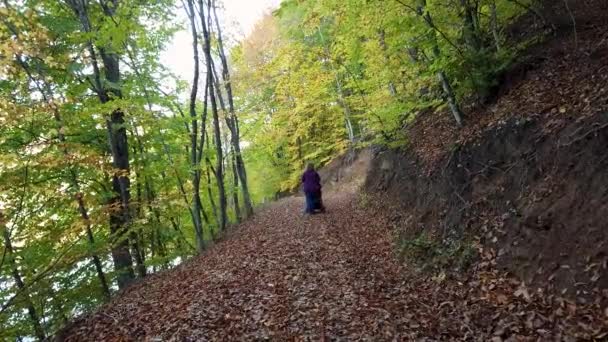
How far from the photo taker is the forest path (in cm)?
555

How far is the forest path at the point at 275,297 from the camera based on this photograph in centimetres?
555

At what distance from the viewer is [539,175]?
240 inches

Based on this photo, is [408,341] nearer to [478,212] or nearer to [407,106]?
[478,212]

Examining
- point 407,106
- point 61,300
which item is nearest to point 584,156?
point 407,106

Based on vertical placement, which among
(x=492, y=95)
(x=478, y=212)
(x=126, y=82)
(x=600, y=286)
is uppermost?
(x=126, y=82)

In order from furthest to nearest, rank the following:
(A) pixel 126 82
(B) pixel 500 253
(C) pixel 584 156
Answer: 1. (A) pixel 126 82
2. (B) pixel 500 253
3. (C) pixel 584 156

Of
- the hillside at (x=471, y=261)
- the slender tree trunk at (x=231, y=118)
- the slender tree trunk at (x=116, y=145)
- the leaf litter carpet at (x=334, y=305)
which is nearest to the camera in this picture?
the leaf litter carpet at (x=334, y=305)

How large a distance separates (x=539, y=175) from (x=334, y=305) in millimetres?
3692

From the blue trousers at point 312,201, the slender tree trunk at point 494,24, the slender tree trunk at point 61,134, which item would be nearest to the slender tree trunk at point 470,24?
the slender tree trunk at point 494,24

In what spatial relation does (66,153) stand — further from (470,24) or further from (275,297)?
(470,24)

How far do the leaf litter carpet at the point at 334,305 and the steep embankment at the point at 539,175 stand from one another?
41cm

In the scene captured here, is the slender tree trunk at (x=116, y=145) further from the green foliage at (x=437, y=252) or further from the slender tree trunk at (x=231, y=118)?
the green foliage at (x=437, y=252)

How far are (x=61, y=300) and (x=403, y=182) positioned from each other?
11.1 meters

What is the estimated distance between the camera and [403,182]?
38.8 feet
